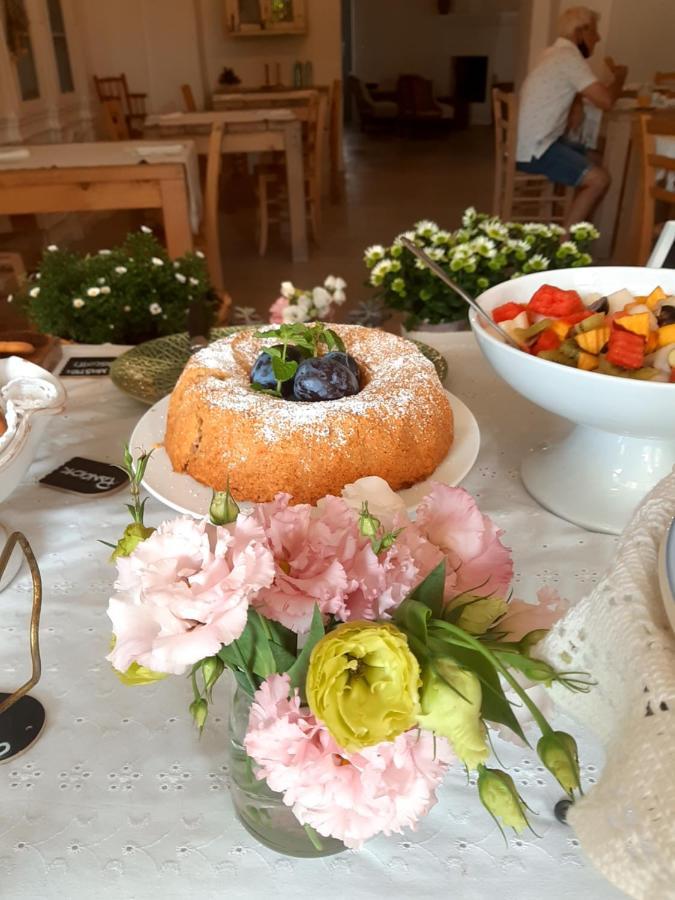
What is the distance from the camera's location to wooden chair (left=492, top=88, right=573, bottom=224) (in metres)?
3.56

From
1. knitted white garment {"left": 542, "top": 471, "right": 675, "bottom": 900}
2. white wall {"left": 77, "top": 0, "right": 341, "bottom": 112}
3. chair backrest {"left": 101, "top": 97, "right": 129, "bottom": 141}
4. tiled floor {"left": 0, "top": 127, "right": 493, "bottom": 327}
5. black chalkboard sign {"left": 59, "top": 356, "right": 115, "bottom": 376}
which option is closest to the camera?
knitted white garment {"left": 542, "top": 471, "right": 675, "bottom": 900}

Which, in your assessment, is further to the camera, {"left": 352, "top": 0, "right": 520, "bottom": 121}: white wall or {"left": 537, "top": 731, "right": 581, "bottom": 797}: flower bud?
{"left": 352, "top": 0, "right": 520, "bottom": 121}: white wall

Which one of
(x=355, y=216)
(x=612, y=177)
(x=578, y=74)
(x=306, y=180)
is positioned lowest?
(x=355, y=216)

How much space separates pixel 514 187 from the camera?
389cm

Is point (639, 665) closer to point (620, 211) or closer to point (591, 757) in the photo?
point (591, 757)

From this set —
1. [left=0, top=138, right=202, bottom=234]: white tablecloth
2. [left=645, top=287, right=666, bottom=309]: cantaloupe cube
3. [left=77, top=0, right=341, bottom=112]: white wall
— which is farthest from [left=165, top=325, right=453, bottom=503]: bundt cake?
[left=77, top=0, right=341, bottom=112]: white wall

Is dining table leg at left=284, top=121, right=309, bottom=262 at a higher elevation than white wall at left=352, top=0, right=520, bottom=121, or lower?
lower

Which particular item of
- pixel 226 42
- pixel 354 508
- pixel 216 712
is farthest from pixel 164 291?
pixel 226 42

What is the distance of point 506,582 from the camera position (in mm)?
401

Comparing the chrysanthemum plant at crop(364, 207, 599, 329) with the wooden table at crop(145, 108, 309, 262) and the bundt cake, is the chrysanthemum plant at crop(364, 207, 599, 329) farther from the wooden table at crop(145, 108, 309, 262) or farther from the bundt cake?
the wooden table at crop(145, 108, 309, 262)

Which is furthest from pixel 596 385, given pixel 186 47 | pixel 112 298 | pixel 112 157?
pixel 186 47

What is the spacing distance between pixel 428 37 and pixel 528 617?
10.7m

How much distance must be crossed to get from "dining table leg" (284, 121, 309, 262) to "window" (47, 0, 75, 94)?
218 centimetres

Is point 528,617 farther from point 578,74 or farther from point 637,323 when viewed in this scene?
point 578,74
